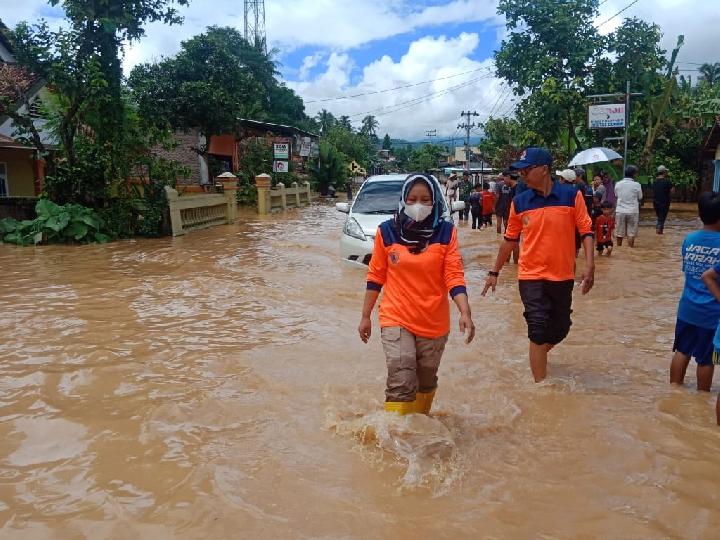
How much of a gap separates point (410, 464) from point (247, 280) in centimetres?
682

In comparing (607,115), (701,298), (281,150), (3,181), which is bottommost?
(701,298)

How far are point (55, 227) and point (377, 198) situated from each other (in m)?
8.20

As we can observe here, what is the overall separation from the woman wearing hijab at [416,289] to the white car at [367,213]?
18.2ft

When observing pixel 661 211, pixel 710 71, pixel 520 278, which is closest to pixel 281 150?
pixel 661 211

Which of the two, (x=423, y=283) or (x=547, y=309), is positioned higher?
(x=423, y=283)

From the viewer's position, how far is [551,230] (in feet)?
15.6

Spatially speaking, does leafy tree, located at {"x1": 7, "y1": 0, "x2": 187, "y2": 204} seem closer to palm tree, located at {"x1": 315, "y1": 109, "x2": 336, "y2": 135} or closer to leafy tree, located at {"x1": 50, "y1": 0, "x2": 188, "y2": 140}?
leafy tree, located at {"x1": 50, "y1": 0, "x2": 188, "y2": 140}

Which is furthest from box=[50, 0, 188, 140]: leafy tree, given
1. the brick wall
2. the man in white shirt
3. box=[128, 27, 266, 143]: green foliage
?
the brick wall

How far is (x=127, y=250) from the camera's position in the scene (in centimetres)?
1361

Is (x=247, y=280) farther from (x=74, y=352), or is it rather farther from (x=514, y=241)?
(x=514, y=241)

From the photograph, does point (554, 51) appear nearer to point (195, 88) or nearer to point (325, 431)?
point (195, 88)

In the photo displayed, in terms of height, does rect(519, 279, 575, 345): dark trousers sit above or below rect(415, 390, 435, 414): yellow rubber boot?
above

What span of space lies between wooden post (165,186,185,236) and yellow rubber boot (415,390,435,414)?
43.2 feet

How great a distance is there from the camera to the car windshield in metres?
10.5
